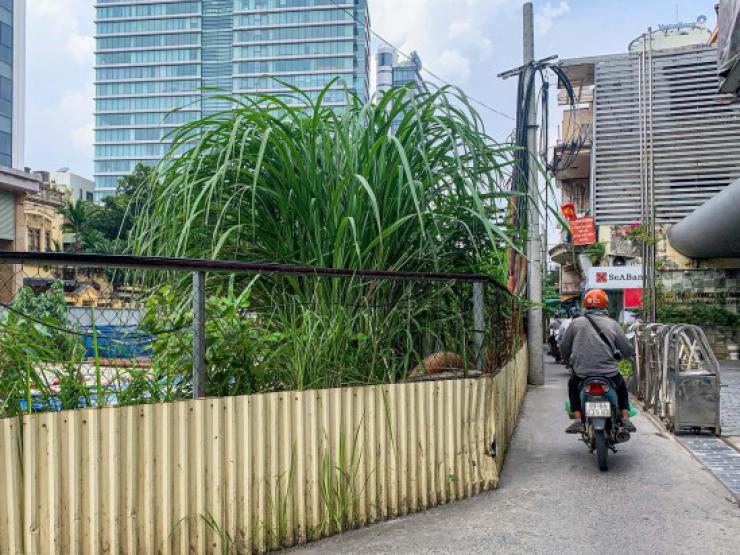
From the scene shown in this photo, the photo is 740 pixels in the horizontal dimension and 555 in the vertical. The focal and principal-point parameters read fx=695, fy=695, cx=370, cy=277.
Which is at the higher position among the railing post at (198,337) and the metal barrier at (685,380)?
the railing post at (198,337)

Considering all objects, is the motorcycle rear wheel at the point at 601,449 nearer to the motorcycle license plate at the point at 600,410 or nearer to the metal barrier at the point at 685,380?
the motorcycle license plate at the point at 600,410

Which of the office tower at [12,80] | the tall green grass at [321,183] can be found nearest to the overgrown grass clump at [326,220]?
the tall green grass at [321,183]

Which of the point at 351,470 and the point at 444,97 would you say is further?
the point at 444,97

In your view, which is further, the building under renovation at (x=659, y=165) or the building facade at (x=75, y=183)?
the building facade at (x=75, y=183)

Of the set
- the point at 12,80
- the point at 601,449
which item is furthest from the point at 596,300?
the point at 12,80

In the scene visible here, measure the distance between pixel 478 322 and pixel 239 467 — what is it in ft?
7.75

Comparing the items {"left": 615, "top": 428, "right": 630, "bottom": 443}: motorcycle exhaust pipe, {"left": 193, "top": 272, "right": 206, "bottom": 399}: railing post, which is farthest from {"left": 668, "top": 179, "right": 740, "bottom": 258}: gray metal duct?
{"left": 193, "top": 272, "right": 206, "bottom": 399}: railing post

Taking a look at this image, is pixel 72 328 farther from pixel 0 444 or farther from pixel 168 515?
pixel 168 515

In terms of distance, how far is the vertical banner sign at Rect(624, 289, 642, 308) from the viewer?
23141 mm

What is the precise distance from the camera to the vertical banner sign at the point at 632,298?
23.1m

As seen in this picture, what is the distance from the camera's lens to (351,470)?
4.26 meters

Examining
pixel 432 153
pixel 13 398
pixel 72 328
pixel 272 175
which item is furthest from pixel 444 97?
pixel 13 398

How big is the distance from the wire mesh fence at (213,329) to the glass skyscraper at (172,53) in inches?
4578

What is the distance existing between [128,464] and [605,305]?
4.97 metres
